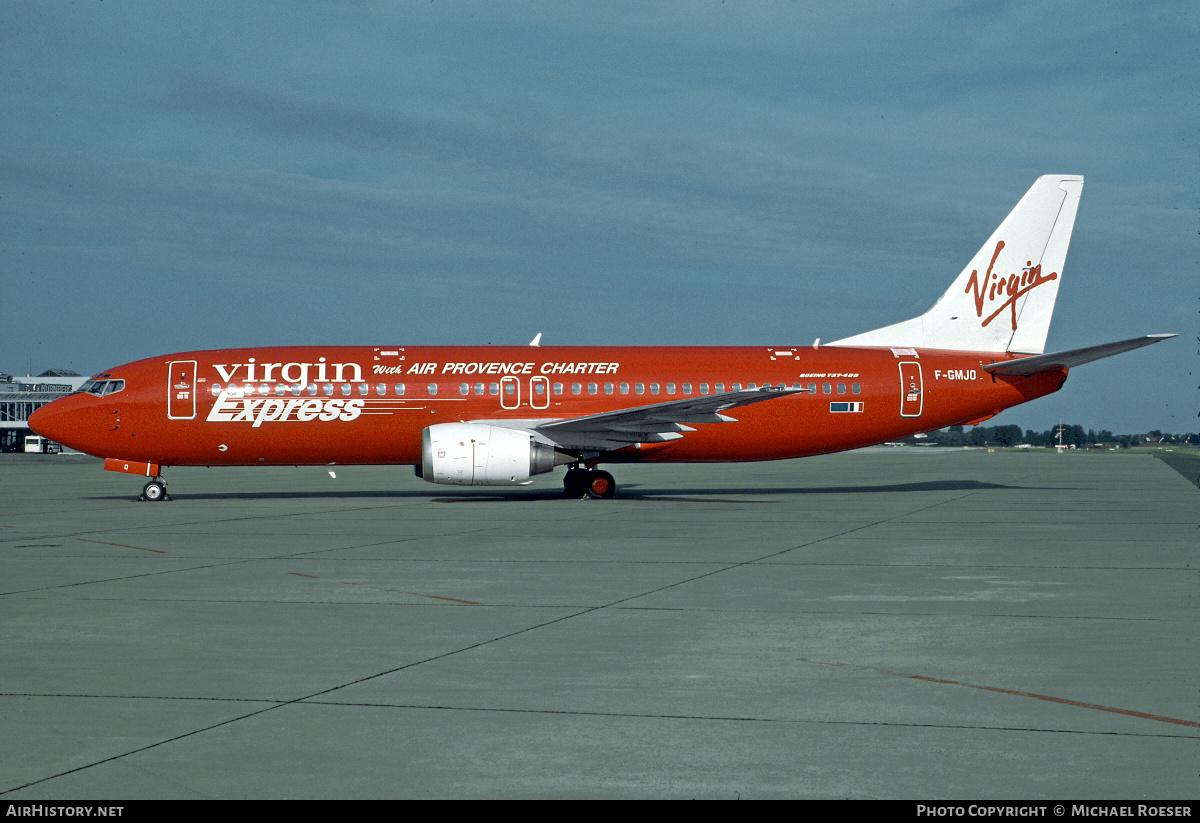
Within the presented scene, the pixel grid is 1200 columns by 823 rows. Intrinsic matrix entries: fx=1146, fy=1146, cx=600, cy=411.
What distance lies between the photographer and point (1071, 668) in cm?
818

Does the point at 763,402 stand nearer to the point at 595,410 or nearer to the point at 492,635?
the point at 595,410

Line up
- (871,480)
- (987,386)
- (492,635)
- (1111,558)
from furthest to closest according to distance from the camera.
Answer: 1. (871,480)
2. (987,386)
3. (1111,558)
4. (492,635)

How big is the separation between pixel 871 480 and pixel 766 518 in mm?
21793

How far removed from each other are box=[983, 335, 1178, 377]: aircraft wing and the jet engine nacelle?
43.3 ft

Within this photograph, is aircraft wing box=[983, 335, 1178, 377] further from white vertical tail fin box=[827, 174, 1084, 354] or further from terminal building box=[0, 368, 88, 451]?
terminal building box=[0, 368, 88, 451]

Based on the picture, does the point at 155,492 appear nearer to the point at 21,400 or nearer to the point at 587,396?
the point at 587,396

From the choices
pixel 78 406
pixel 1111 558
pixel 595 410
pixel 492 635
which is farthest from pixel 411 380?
pixel 492 635

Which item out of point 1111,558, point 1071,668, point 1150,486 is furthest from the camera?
point 1150,486

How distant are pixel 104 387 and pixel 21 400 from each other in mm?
113208

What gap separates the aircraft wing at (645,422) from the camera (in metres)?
27.7

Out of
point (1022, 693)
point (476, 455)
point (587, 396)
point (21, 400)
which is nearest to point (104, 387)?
point (476, 455)

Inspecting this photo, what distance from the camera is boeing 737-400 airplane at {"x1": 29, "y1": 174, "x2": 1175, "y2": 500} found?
28828mm

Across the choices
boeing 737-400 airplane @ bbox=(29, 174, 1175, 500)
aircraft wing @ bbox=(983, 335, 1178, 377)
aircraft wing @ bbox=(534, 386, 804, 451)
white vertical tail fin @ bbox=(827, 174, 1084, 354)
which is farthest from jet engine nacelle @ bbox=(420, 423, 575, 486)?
aircraft wing @ bbox=(983, 335, 1178, 377)

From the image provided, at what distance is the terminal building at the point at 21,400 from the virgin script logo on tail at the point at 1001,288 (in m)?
104
